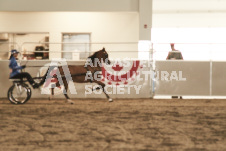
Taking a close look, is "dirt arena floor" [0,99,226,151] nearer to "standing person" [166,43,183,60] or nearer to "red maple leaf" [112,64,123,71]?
"red maple leaf" [112,64,123,71]

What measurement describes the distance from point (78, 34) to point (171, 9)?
22.5ft

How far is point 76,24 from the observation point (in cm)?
1973

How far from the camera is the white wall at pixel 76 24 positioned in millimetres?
19500

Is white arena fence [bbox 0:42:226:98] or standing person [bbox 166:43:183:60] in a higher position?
standing person [bbox 166:43:183:60]

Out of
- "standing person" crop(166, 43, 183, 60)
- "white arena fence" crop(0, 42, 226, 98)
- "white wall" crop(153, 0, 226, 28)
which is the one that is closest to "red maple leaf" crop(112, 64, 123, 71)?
"white arena fence" crop(0, 42, 226, 98)

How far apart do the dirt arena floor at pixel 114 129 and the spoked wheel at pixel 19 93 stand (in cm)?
138

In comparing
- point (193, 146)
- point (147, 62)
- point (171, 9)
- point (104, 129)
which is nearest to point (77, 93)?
point (147, 62)

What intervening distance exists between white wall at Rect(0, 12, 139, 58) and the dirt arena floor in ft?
32.0

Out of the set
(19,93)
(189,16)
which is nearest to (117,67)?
(19,93)

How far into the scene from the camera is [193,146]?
552cm

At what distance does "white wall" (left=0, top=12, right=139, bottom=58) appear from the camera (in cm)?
1950

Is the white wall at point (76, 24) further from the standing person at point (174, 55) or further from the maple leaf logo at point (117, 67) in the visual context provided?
the maple leaf logo at point (117, 67)

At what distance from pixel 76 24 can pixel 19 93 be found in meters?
8.46

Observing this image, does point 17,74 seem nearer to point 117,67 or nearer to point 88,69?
point 88,69
